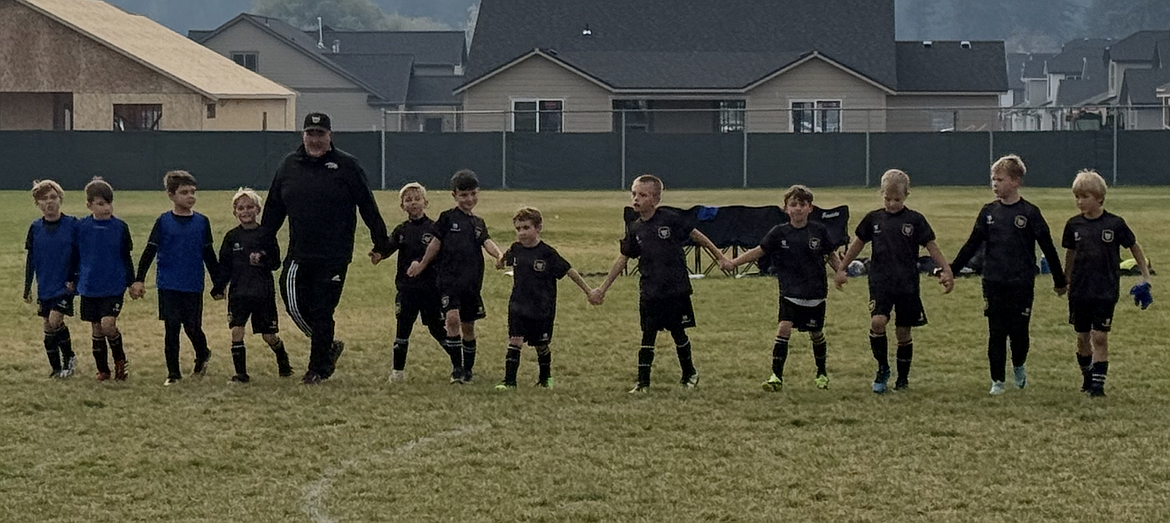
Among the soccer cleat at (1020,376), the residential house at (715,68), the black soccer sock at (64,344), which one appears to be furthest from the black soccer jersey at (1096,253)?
the residential house at (715,68)

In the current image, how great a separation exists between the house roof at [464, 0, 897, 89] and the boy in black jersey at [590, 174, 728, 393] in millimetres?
45516

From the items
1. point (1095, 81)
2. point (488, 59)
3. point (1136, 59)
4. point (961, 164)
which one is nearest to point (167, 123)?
point (488, 59)

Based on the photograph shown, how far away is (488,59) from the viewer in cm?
6153

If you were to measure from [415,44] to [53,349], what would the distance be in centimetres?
9422

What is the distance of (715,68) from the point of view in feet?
193

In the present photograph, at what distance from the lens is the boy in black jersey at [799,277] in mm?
12516

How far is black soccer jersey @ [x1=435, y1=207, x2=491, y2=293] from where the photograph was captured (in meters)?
13.0

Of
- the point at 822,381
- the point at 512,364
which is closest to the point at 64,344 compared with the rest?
the point at 512,364

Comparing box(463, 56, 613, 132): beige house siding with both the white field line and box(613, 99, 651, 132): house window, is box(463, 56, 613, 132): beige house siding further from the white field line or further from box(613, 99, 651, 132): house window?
the white field line

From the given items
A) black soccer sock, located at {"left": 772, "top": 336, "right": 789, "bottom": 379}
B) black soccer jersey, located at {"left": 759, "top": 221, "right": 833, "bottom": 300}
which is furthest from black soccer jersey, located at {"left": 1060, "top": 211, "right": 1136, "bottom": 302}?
black soccer sock, located at {"left": 772, "top": 336, "right": 789, "bottom": 379}

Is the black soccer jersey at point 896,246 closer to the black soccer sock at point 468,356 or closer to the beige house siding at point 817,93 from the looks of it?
the black soccer sock at point 468,356

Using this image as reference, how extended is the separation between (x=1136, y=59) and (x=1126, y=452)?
92089mm

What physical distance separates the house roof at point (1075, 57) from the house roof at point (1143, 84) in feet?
131

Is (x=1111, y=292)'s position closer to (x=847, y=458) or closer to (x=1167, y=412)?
(x=1167, y=412)
